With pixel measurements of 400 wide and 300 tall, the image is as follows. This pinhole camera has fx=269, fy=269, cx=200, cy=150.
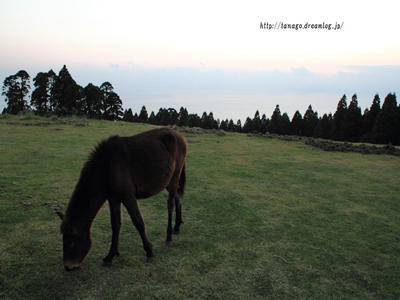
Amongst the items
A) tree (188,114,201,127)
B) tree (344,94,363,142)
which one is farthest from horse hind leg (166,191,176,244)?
tree (188,114,201,127)

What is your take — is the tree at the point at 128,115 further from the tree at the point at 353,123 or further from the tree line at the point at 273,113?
the tree at the point at 353,123

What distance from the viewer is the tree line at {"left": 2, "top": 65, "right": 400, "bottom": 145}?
2855cm

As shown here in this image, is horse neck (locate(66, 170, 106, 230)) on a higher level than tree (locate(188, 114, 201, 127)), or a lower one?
lower

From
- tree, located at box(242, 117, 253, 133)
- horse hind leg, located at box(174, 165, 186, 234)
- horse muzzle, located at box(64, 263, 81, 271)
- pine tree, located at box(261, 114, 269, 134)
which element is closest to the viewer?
horse muzzle, located at box(64, 263, 81, 271)

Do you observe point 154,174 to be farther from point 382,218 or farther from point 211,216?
point 382,218

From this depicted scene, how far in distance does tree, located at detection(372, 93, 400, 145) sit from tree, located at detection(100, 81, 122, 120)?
33646 mm

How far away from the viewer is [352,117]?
40.2m

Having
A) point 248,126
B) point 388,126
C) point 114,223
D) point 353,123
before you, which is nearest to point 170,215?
point 114,223

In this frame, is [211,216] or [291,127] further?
[291,127]

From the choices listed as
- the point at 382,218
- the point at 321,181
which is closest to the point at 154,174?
the point at 382,218

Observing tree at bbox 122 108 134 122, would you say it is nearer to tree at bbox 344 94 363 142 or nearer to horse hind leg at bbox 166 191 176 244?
tree at bbox 344 94 363 142

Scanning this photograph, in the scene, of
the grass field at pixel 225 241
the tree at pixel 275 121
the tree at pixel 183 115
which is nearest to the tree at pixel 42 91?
the grass field at pixel 225 241

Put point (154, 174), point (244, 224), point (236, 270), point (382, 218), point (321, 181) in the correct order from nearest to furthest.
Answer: point (236, 270) < point (154, 174) < point (244, 224) < point (382, 218) < point (321, 181)

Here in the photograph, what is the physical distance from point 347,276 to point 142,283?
321 cm
